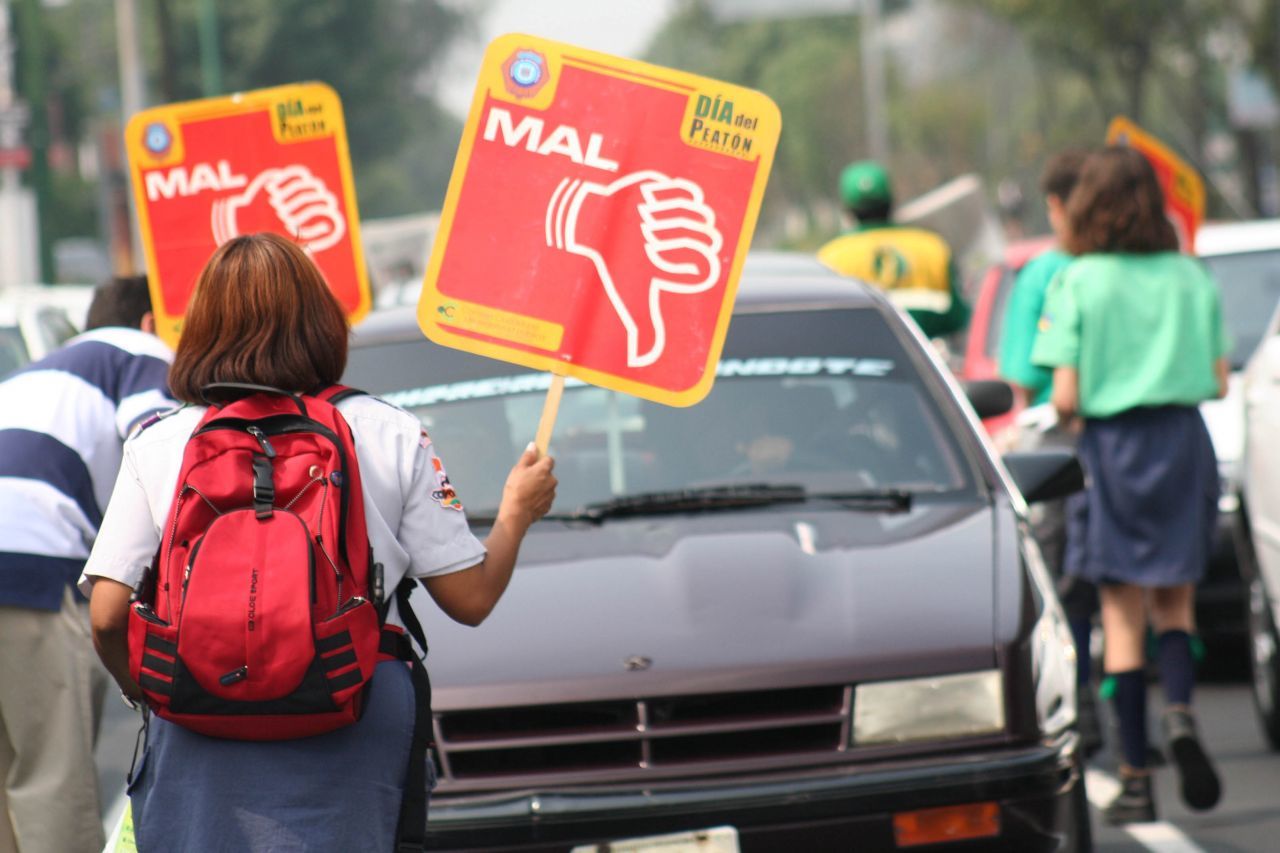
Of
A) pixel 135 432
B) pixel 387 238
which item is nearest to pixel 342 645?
pixel 135 432

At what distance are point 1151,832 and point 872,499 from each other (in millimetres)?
1663

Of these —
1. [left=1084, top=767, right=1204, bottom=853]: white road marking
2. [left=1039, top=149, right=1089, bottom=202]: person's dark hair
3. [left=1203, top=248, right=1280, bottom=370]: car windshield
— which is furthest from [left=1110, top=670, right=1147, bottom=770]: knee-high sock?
[left=1203, top=248, right=1280, bottom=370]: car windshield

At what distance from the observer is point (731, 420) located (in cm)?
547

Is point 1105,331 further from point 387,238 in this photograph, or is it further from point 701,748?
point 387,238

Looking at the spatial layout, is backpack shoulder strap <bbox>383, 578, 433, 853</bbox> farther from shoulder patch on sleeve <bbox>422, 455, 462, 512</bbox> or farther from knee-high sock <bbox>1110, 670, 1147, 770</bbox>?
knee-high sock <bbox>1110, 670, 1147, 770</bbox>

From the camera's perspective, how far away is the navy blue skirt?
6.19 metres

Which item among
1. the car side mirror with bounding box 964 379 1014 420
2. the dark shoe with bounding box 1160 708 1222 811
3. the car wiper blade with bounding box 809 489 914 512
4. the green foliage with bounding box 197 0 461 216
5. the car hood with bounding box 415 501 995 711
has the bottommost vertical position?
the dark shoe with bounding box 1160 708 1222 811

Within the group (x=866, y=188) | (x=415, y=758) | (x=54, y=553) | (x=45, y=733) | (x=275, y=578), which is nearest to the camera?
(x=275, y=578)

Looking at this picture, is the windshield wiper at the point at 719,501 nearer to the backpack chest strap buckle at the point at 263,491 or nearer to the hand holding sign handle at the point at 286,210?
the hand holding sign handle at the point at 286,210

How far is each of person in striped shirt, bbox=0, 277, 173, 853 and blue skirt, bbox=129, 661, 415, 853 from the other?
4.27 feet

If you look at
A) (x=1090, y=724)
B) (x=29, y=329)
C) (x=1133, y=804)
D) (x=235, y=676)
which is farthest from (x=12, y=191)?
(x=235, y=676)

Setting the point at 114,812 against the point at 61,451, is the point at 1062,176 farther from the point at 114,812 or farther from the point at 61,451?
the point at 61,451

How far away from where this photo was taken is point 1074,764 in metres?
4.54

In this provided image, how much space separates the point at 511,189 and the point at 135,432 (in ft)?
3.12
